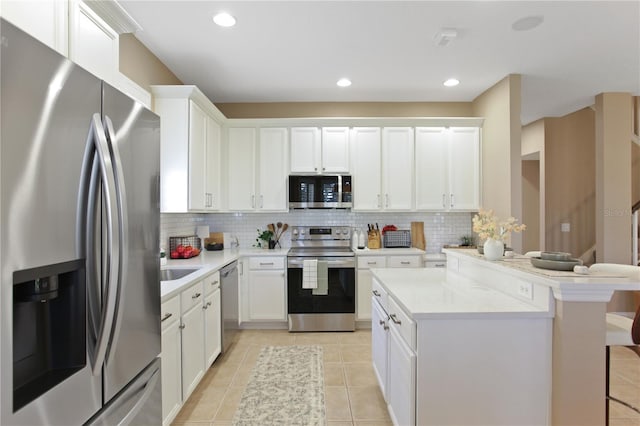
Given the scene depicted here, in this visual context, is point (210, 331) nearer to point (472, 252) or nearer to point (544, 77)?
point (472, 252)

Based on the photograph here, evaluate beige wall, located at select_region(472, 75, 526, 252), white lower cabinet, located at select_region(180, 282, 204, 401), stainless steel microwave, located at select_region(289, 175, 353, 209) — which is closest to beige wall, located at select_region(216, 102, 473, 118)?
beige wall, located at select_region(472, 75, 526, 252)

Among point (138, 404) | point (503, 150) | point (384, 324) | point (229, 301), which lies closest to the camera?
point (138, 404)

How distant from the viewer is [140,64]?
281 centimetres

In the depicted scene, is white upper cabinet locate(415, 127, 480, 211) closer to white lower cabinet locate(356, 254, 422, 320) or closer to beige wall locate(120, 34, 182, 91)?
white lower cabinet locate(356, 254, 422, 320)

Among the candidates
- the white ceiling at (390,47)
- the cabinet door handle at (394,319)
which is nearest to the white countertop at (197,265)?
the cabinet door handle at (394,319)

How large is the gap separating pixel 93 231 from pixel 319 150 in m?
3.31

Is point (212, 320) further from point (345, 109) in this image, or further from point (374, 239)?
point (345, 109)

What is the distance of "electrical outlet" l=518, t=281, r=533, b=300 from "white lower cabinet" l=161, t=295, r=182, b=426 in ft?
6.62

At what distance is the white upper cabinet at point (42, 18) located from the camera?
95 centimetres

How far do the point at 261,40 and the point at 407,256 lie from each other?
2776 mm

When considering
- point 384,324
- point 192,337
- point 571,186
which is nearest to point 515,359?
point 384,324

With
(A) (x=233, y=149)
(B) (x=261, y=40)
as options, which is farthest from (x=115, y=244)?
(A) (x=233, y=149)

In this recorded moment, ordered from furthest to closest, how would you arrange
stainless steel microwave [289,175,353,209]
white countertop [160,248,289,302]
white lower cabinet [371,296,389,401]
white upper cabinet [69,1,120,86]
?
stainless steel microwave [289,175,353,209]
white lower cabinet [371,296,389,401]
white countertop [160,248,289,302]
white upper cabinet [69,1,120,86]

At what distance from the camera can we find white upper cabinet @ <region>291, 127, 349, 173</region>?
4094 mm
